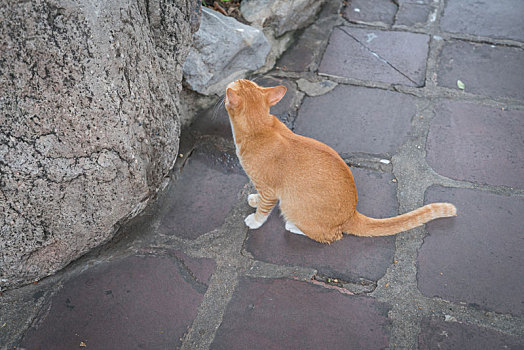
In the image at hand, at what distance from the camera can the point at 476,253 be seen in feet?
6.77

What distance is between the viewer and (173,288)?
6.47 feet

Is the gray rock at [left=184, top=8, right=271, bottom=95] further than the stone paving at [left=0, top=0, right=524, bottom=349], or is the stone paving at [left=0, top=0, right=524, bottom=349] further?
the gray rock at [left=184, top=8, right=271, bottom=95]

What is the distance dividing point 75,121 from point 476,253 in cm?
189

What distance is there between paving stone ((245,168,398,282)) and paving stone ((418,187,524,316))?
0.63ft

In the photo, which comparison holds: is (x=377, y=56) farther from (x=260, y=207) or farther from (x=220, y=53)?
(x=260, y=207)

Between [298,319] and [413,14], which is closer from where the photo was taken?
[298,319]

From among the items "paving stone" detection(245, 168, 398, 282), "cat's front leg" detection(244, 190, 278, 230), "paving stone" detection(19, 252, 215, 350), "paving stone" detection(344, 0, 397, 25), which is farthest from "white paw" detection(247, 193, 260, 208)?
"paving stone" detection(344, 0, 397, 25)

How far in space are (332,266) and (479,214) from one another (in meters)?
0.83

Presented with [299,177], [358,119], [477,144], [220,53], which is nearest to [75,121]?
[299,177]

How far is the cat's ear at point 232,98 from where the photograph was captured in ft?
6.22

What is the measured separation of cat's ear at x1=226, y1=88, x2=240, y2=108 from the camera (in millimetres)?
1896

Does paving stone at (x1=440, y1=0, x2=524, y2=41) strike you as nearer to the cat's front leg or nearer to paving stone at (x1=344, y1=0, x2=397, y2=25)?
paving stone at (x1=344, y1=0, x2=397, y2=25)

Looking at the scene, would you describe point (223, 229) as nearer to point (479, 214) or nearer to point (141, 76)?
point (141, 76)

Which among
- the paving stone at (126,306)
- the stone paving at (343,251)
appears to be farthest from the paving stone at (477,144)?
the paving stone at (126,306)
